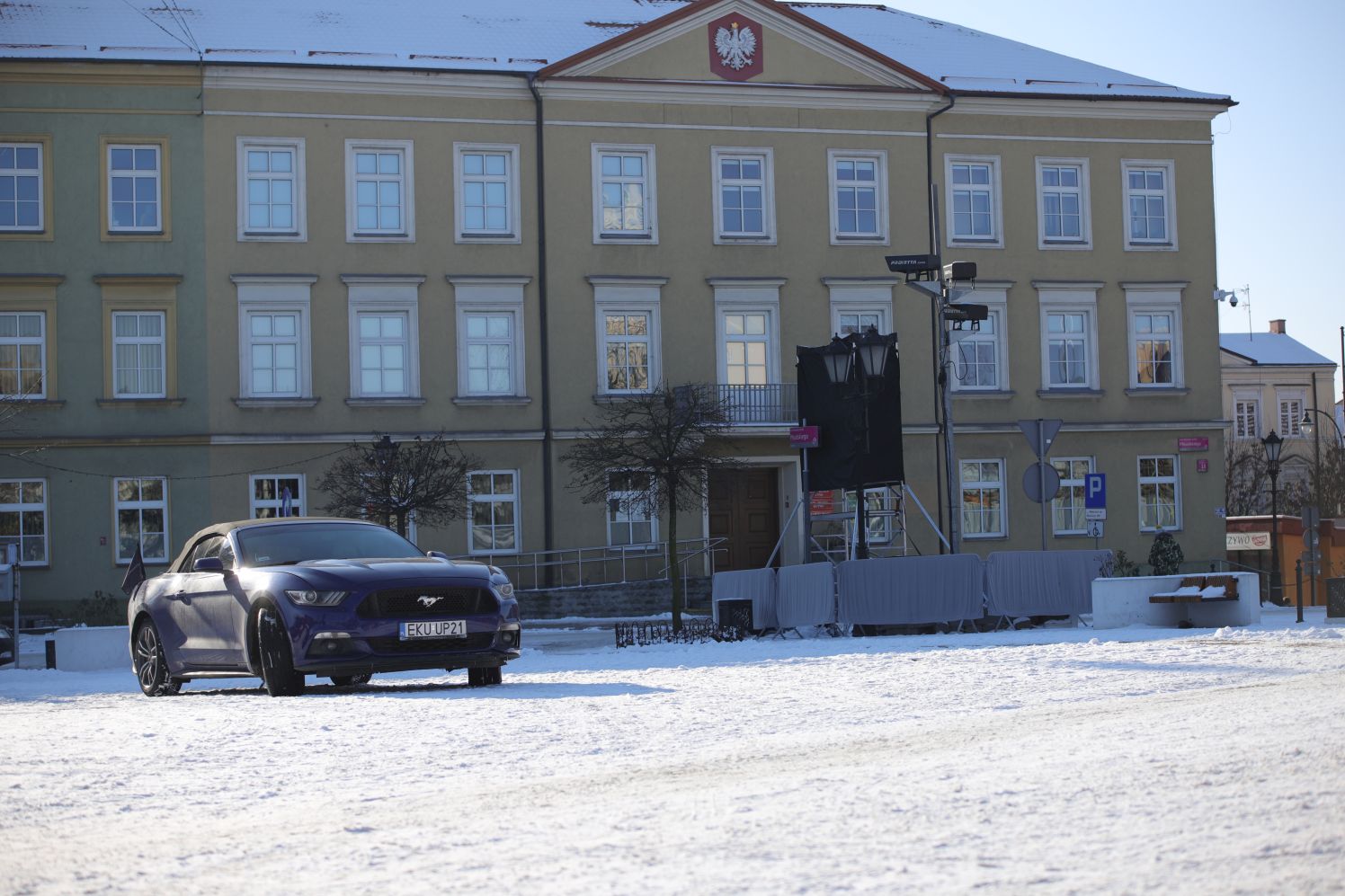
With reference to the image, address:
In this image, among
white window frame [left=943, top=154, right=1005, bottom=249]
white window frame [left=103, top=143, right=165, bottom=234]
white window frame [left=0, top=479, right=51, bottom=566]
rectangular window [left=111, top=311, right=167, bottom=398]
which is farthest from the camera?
white window frame [left=943, top=154, right=1005, bottom=249]

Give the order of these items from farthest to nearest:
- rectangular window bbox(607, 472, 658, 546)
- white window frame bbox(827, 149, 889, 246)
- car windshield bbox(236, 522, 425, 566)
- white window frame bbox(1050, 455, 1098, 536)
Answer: white window frame bbox(1050, 455, 1098, 536)
white window frame bbox(827, 149, 889, 246)
rectangular window bbox(607, 472, 658, 546)
car windshield bbox(236, 522, 425, 566)

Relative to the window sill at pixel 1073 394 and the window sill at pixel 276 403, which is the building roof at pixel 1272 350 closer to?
the window sill at pixel 1073 394

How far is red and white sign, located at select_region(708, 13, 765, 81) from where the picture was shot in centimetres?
4372

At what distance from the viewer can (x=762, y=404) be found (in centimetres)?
4309

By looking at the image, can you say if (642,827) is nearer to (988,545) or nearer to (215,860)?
(215,860)

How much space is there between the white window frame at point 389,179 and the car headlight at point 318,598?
28.2 m

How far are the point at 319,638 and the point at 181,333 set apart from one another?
2807 centimetres

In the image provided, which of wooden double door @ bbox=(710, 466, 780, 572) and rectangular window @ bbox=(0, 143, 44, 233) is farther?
wooden double door @ bbox=(710, 466, 780, 572)

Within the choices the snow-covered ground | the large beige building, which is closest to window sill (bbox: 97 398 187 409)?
the large beige building

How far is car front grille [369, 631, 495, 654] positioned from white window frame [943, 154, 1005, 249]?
106ft

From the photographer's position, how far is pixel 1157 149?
4722 centimetres

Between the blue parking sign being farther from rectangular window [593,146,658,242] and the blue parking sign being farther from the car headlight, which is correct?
rectangular window [593,146,658,242]

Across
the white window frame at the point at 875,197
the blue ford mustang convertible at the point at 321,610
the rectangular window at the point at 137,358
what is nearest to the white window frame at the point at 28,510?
the rectangular window at the point at 137,358

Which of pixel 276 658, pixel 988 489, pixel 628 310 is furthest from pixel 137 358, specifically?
pixel 276 658
